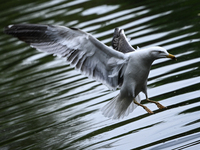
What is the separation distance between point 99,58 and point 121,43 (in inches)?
37.1

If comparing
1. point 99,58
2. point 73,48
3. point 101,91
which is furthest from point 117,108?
point 101,91

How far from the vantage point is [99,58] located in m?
6.88

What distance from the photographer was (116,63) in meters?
6.82

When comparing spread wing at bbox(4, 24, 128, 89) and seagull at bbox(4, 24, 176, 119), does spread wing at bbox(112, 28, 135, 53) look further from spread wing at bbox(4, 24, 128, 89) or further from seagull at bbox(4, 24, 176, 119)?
spread wing at bbox(4, 24, 128, 89)

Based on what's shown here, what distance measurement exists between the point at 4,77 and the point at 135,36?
10.8ft

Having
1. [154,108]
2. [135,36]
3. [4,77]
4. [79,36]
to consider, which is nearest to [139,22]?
[135,36]

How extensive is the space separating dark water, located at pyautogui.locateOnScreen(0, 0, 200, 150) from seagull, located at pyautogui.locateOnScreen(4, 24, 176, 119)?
0.46m

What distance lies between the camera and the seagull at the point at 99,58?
6.61m

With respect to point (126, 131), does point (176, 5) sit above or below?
above

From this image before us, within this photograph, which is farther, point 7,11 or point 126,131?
point 7,11

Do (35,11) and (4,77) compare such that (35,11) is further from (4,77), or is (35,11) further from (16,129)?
(16,129)

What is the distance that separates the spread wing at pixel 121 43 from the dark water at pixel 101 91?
1.09 metres

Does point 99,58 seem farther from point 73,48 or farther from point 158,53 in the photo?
point 158,53

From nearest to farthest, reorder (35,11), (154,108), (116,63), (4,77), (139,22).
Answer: (116,63), (154,108), (4,77), (139,22), (35,11)
